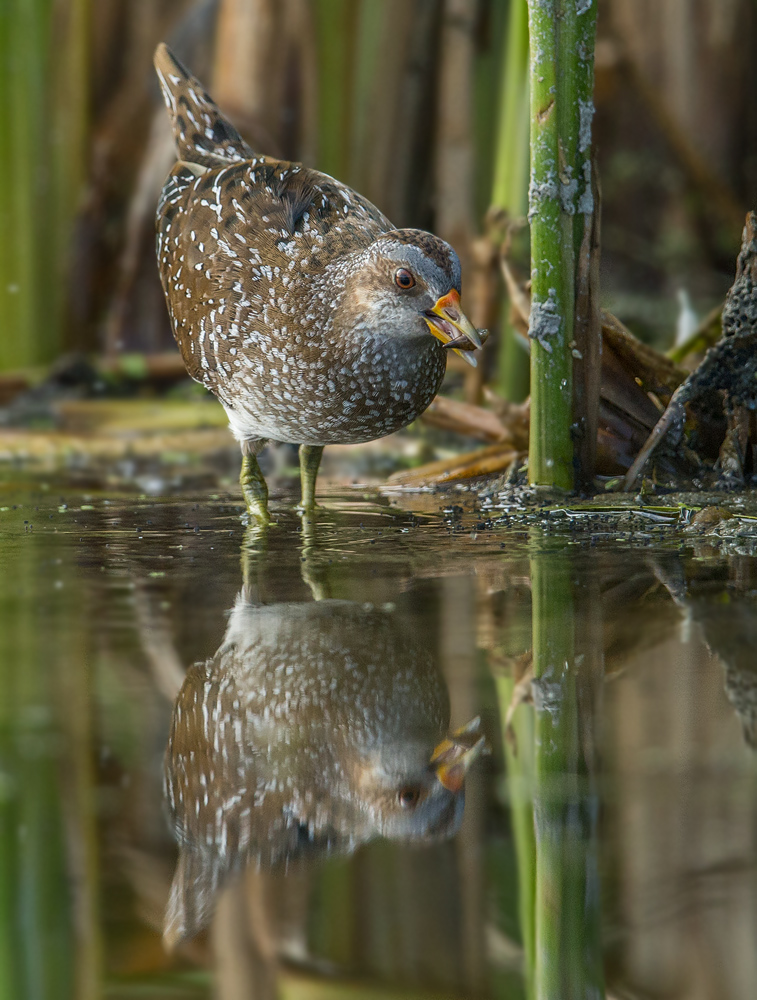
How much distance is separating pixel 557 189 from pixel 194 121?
1.73 metres

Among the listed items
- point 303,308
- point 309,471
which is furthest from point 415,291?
point 309,471

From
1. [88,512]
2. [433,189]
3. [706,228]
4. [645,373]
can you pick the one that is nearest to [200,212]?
[88,512]

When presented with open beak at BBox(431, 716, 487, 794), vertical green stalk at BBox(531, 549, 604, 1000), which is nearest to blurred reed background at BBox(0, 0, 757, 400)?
vertical green stalk at BBox(531, 549, 604, 1000)

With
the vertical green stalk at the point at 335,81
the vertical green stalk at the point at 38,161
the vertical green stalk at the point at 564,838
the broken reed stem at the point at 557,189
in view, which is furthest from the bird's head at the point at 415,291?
the vertical green stalk at the point at 38,161

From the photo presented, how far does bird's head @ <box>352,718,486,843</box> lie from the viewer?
180 centimetres

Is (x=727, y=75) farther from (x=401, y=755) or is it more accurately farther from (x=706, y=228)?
(x=401, y=755)

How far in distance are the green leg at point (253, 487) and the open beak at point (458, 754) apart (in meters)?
2.08

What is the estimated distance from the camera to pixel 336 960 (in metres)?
1.52

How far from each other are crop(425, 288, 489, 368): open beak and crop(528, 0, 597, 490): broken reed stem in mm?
363

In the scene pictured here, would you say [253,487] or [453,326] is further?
[253,487]

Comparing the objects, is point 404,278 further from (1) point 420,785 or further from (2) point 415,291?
(1) point 420,785

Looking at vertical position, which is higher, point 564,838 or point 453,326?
point 453,326

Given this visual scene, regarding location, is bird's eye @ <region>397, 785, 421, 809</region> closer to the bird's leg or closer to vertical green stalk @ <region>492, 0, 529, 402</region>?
the bird's leg

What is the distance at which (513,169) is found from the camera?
5254 millimetres
